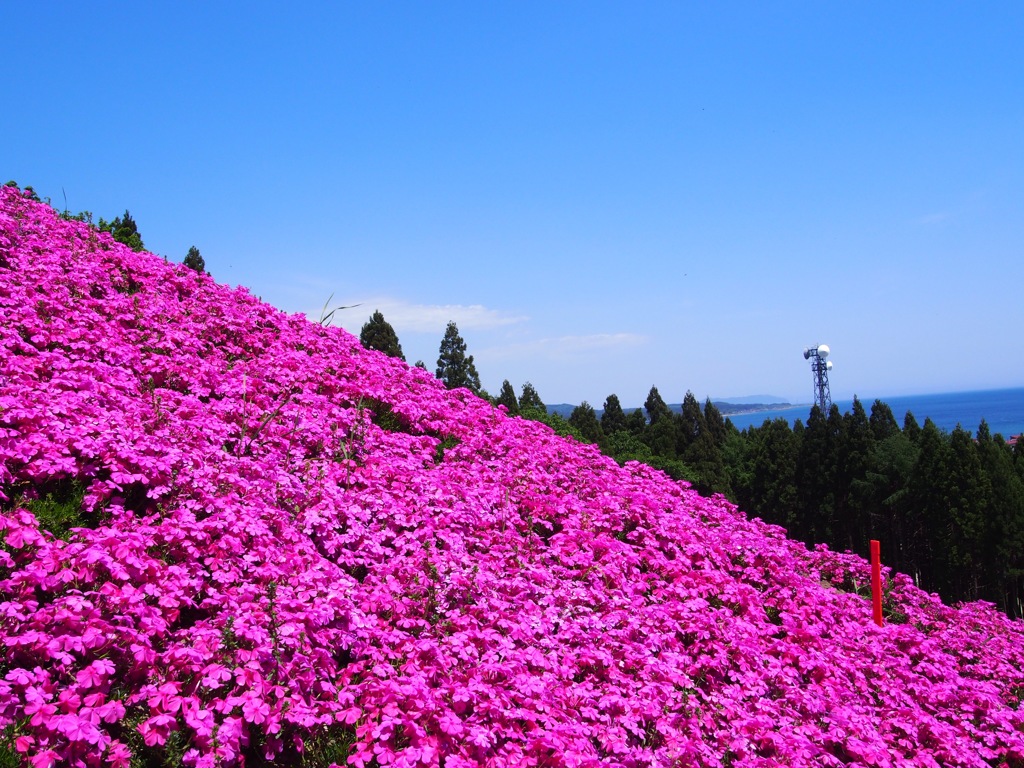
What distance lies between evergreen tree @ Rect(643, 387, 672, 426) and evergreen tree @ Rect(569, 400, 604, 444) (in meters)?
7.19

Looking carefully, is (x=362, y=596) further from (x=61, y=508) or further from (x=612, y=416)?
(x=612, y=416)

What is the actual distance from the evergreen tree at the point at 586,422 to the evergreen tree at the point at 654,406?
719 cm

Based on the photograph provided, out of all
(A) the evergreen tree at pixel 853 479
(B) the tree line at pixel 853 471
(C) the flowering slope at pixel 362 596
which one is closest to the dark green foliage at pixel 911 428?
(B) the tree line at pixel 853 471

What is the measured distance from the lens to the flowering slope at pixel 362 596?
3.20m

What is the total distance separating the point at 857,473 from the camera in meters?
34.6

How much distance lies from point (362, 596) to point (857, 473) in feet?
117

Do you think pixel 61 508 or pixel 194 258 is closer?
pixel 61 508

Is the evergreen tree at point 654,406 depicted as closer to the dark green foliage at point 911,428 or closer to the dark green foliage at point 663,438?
the dark green foliage at point 663,438

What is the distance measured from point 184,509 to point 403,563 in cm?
147

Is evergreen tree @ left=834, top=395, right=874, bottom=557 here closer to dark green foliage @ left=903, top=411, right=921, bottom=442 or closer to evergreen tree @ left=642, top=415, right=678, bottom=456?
dark green foliage @ left=903, top=411, right=921, bottom=442

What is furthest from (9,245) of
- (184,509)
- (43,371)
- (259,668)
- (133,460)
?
(259,668)

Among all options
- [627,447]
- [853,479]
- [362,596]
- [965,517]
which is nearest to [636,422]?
[627,447]

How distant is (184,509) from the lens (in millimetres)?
4219

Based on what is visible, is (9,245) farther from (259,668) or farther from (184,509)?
(259,668)
